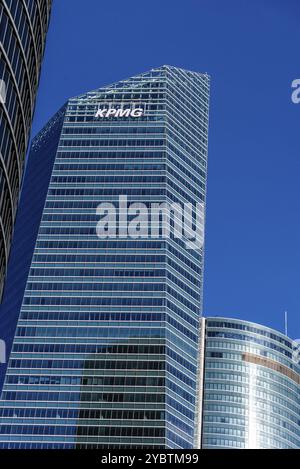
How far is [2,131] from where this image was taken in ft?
209

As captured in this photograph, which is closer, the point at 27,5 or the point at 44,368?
the point at 27,5

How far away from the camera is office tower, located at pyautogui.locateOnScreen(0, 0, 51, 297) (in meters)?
64.1

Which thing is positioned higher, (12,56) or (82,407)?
(82,407)

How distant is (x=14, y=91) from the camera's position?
218 ft

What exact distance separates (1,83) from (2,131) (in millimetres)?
3122

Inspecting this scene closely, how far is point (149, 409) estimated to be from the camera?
194m

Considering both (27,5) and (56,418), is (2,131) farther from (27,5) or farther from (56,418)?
(56,418)

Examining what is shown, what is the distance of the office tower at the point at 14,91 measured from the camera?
64.1m
